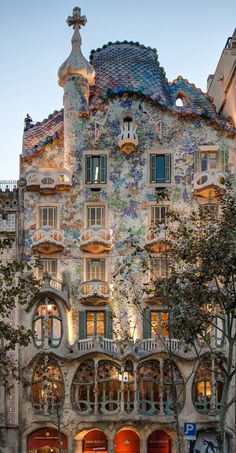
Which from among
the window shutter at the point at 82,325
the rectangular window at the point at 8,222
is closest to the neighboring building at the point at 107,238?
the window shutter at the point at 82,325

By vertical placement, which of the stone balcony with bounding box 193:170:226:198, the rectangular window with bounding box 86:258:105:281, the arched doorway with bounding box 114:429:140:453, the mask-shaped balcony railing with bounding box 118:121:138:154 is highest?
the mask-shaped balcony railing with bounding box 118:121:138:154

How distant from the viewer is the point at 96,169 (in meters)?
52.3

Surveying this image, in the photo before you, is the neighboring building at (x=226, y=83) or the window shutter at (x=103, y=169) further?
the neighboring building at (x=226, y=83)

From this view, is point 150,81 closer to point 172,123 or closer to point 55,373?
point 172,123

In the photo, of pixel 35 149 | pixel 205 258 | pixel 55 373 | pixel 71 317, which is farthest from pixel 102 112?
pixel 205 258

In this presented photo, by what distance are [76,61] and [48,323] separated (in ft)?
53.7

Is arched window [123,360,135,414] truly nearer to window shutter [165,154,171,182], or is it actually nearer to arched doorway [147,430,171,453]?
arched doorway [147,430,171,453]

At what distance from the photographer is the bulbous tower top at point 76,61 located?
53016 mm

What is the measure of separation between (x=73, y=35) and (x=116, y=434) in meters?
24.7

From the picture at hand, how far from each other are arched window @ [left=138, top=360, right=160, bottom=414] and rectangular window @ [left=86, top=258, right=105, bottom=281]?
5.82m

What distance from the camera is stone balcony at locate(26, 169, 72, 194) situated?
5119cm

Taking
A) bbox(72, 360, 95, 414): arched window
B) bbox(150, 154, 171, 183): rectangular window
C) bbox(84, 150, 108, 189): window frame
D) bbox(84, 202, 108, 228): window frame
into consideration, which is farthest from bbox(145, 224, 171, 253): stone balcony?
bbox(72, 360, 95, 414): arched window

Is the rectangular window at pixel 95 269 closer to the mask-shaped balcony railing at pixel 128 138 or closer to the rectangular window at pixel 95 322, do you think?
the rectangular window at pixel 95 322

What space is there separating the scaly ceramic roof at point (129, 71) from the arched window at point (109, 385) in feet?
53.7
